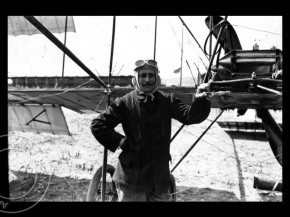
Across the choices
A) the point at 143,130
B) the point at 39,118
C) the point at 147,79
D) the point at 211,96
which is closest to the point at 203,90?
the point at 211,96

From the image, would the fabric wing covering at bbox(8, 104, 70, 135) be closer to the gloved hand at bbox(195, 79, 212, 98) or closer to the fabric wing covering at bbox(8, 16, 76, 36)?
the gloved hand at bbox(195, 79, 212, 98)

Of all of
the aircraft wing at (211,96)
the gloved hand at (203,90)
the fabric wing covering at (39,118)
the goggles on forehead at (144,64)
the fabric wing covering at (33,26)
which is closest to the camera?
the gloved hand at (203,90)

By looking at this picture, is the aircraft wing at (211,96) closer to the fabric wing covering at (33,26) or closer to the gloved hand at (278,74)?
the gloved hand at (278,74)

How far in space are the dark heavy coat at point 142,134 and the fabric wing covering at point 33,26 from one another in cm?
1436

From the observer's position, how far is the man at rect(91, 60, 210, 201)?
2.82m

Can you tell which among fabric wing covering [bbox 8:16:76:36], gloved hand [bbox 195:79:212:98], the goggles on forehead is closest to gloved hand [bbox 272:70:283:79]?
gloved hand [bbox 195:79:212:98]

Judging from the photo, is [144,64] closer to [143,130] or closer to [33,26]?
[143,130]

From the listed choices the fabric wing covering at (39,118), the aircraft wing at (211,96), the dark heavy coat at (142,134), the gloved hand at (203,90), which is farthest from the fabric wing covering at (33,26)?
the gloved hand at (203,90)

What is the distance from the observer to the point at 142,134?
2824 mm

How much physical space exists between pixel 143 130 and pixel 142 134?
A: 44mm

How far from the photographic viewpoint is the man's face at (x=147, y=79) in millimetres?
2840
